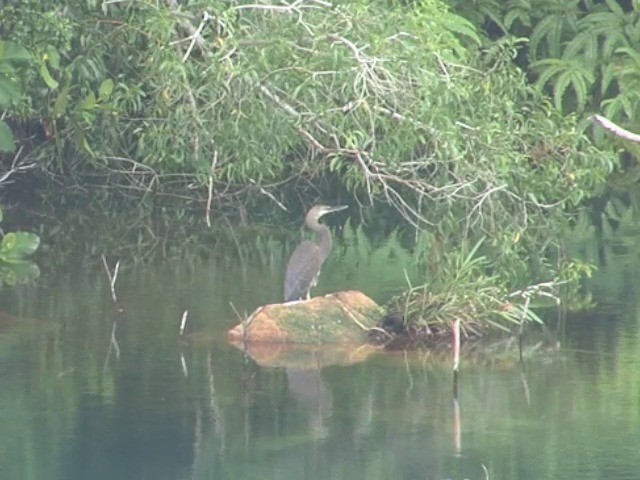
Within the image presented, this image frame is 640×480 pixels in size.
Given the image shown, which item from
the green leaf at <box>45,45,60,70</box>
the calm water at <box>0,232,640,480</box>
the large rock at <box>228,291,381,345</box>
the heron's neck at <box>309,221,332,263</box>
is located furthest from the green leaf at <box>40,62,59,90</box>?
the large rock at <box>228,291,381,345</box>

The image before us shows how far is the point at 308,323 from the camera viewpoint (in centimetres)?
934

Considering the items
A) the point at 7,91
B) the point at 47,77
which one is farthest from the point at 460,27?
the point at 7,91

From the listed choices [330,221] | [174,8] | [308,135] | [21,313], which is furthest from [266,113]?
[330,221]

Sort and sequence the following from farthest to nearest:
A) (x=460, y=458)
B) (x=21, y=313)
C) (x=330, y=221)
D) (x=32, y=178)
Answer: (x=32, y=178) → (x=330, y=221) → (x=21, y=313) → (x=460, y=458)

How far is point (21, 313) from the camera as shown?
10273mm

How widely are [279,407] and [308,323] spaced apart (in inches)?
48.4

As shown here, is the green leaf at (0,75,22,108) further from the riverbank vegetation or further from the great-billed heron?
the great-billed heron

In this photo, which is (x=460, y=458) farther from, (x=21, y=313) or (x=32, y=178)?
(x=32, y=178)

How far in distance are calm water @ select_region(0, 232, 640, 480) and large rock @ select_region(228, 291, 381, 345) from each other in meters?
→ 0.24

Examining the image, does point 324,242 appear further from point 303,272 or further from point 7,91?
point 7,91

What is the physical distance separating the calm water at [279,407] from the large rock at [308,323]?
24 centimetres

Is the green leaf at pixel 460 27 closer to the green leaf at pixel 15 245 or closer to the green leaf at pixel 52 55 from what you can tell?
the green leaf at pixel 52 55

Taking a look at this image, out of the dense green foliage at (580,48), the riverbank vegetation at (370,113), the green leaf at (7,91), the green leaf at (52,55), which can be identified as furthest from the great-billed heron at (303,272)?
the dense green foliage at (580,48)

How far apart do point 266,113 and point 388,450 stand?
401 centimetres
